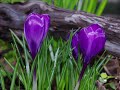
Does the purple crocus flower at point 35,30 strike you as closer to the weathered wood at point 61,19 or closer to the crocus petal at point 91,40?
the crocus petal at point 91,40

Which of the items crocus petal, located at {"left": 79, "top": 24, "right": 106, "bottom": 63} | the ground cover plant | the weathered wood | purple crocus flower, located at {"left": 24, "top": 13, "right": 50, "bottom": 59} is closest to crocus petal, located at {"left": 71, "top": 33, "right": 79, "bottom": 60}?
the ground cover plant

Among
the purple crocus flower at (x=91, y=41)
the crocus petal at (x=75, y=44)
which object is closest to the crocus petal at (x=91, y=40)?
the purple crocus flower at (x=91, y=41)

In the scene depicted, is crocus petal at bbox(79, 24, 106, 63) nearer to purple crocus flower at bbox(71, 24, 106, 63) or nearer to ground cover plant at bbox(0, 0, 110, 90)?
purple crocus flower at bbox(71, 24, 106, 63)

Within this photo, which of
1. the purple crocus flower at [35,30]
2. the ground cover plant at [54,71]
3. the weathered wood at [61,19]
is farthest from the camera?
the weathered wood at [61,19]

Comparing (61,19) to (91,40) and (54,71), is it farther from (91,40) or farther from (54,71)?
(91,40)

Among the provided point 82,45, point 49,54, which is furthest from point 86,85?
point 49,54

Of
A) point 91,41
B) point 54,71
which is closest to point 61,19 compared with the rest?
point 54,71
